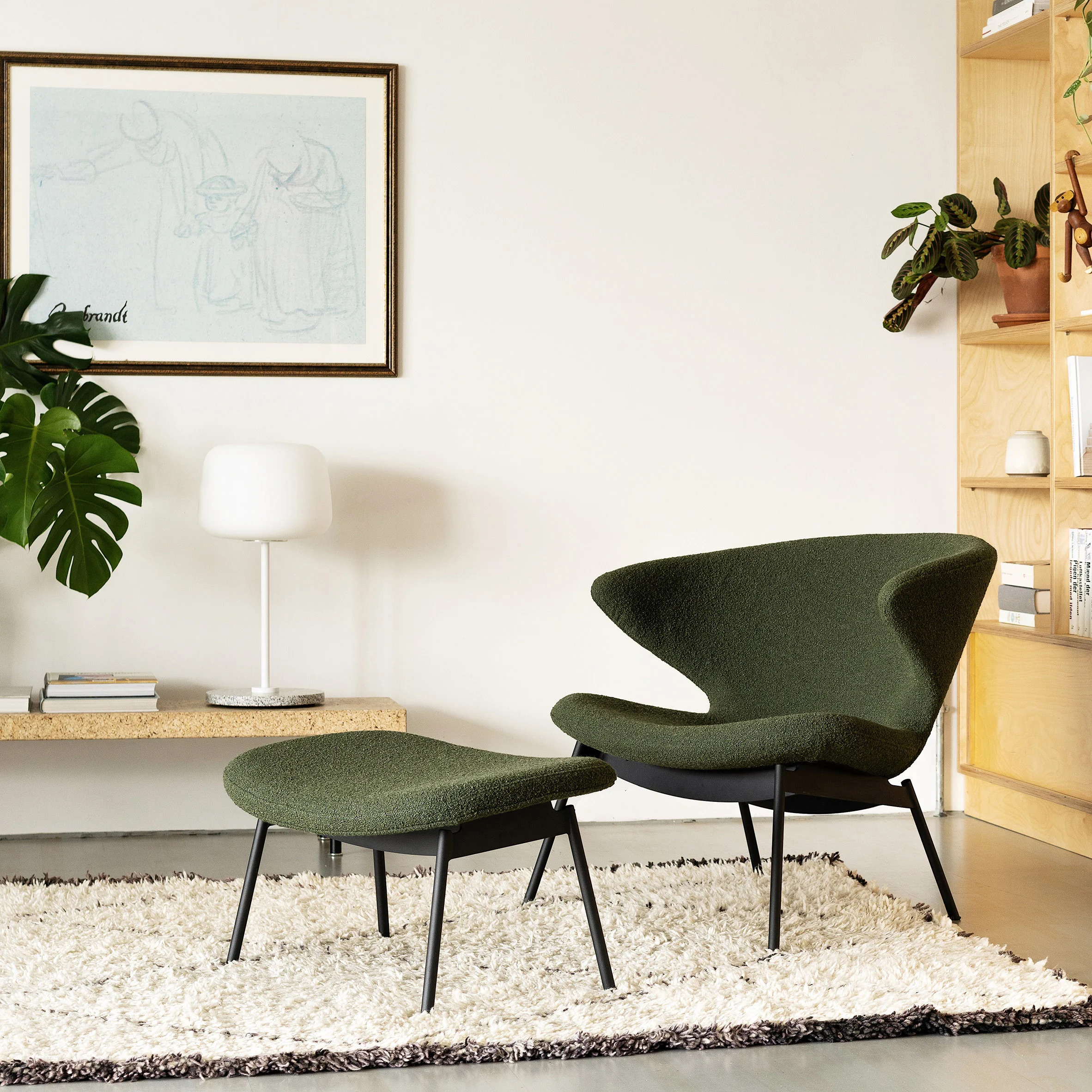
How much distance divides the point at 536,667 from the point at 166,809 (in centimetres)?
107

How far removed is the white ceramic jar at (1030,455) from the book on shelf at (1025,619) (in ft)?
1.25

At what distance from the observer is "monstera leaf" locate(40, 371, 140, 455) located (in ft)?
11.5

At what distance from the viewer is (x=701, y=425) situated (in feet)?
12.7

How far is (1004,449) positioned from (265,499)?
2.12 metres

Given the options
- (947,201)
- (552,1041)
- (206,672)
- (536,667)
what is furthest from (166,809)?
(947,201)

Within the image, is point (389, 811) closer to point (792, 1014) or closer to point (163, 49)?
point (792, 1014)

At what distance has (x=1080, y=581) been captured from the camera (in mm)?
3434

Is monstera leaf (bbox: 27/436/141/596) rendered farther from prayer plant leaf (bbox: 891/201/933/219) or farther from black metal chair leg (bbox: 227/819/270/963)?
prayer plant leaf (bbox: 891/201/933/219)

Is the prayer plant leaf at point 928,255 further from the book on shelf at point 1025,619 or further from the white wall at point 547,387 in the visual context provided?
the book on shelf at point 1025,619

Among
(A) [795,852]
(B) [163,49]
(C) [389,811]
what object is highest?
(B) [163,49]

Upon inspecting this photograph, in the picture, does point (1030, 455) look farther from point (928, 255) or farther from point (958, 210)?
point (958, 210)

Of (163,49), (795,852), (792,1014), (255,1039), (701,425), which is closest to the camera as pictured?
(255,1039)

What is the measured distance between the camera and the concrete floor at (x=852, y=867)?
75.2 inches

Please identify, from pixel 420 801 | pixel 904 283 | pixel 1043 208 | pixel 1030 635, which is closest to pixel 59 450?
pixel 420 801
